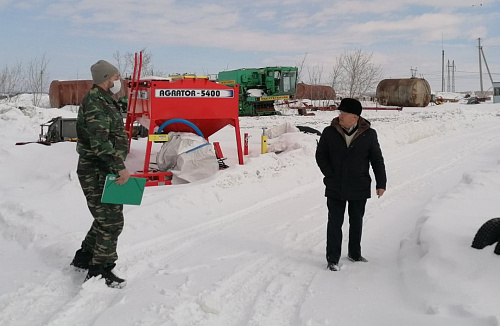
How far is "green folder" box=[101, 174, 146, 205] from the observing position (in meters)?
3.73

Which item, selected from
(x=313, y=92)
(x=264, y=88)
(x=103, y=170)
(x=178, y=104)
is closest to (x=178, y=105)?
(x=178, y=104)

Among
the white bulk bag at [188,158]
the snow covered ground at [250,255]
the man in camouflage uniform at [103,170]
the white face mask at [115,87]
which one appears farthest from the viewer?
the white bulk bag at [188,158]

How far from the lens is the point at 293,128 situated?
11875 mm

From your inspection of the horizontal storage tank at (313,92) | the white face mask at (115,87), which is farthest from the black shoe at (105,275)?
the horizontal storage tank at (313,92)

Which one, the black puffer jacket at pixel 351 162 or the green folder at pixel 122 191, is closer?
→ the green folder at pixel 122 191

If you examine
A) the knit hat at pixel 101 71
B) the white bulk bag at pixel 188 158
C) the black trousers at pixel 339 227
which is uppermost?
the knit hat at pixel 101 71

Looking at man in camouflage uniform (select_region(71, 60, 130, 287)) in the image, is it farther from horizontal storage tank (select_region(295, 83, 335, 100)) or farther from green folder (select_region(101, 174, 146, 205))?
horizontal storage tank (select_region(295, 83, 335, 100))

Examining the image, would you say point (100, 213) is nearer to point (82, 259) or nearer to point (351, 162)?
point (82, 259)

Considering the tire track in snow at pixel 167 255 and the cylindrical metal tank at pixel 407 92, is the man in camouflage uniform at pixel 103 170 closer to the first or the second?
the tire track in snow at pixel 167 255

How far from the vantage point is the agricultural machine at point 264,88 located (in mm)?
28250

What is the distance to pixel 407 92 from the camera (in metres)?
39.8

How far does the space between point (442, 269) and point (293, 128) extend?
853 cm

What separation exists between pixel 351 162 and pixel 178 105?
4671 millimetres

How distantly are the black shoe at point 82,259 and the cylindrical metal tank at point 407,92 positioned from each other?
3920cm
